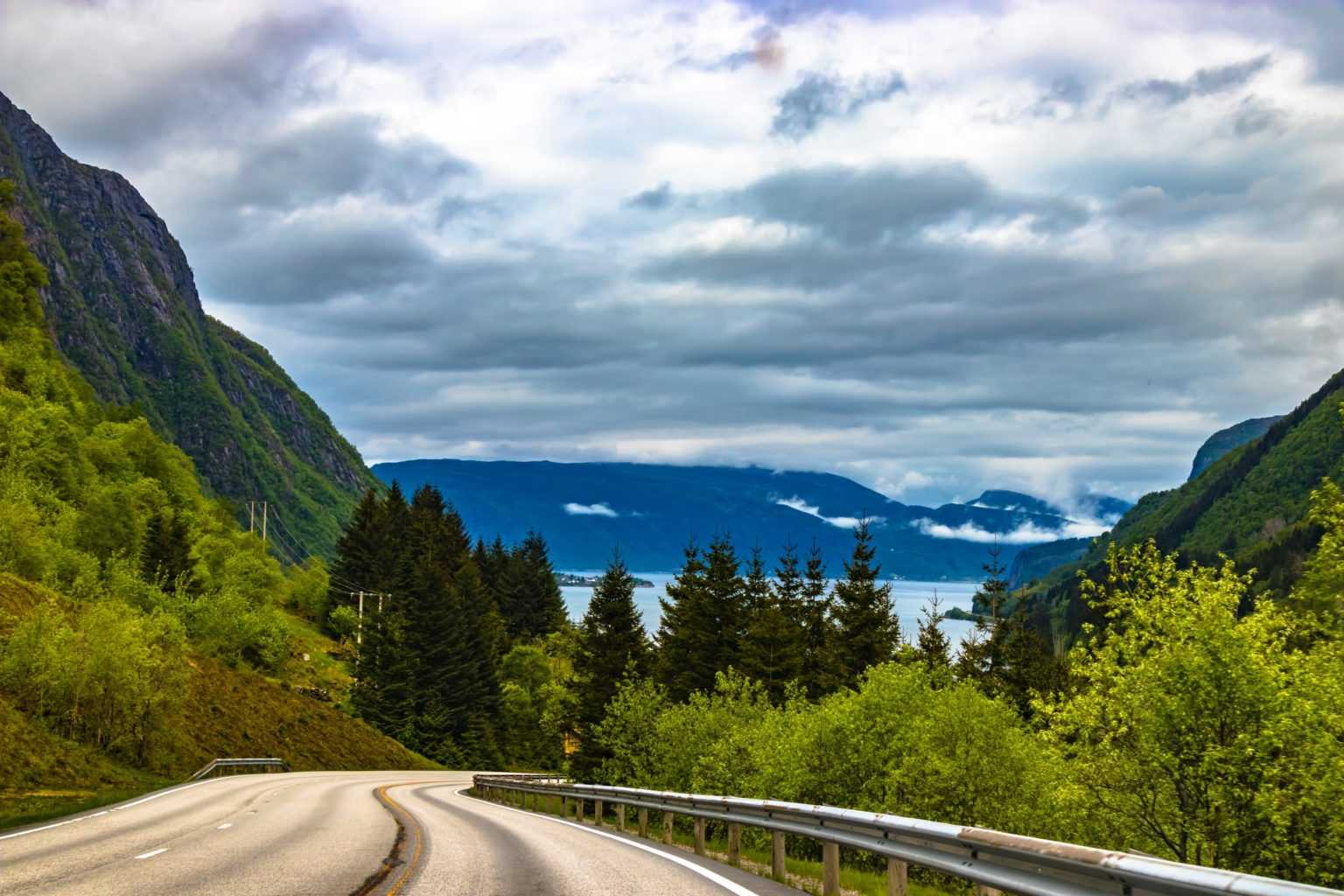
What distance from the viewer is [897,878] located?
425 inches

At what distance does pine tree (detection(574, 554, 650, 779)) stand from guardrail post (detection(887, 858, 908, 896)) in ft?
192

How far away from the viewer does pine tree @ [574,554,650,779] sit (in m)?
70.2

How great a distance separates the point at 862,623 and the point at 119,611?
1488 inches

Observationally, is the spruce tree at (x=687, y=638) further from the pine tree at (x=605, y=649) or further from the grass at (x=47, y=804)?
the grass at (x=47, y=804)

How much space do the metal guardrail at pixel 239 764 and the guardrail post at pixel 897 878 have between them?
158ft

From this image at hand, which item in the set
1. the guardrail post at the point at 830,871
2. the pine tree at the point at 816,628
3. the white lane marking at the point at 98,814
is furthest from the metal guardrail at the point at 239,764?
the guardrail post at the point at 830,871

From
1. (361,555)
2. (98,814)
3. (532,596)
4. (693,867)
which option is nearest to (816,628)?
(98,814)

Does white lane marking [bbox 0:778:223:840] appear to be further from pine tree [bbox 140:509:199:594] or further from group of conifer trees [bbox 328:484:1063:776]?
pine tree [bbox 140:509:199:594]

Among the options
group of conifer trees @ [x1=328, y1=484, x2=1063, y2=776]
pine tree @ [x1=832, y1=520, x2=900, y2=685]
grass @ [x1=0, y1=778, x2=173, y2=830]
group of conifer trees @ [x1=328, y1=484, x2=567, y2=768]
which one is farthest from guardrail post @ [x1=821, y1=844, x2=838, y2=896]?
group of conifer trees @ [x1=328, y1=484, x2=567, y2=768]

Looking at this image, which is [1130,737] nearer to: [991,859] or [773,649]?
[991,859]

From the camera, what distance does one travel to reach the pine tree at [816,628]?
64375 mm

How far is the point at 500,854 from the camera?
17.2 m

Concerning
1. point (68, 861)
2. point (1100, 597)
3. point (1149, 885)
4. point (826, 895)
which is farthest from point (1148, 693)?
point (68, 861)

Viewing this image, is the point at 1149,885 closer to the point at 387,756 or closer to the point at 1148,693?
the point at 1148,693
